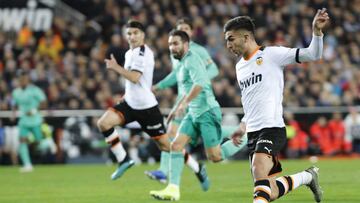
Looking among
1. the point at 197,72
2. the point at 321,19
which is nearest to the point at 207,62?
the point at 197,72

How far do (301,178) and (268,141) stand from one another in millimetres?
934

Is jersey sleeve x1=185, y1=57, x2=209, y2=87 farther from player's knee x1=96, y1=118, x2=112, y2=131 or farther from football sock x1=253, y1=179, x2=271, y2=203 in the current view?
football sock x1=253, y1=179, x2=271, y2=203

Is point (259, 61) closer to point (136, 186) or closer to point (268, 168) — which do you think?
point (268, 168)

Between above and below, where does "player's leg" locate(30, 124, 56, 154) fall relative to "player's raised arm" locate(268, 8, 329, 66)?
below

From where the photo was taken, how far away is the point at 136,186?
14258 millimetres

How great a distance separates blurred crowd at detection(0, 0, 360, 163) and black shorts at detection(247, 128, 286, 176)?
14.0 m

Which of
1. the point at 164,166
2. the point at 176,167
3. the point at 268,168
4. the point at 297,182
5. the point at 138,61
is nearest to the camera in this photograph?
the point at 268,168

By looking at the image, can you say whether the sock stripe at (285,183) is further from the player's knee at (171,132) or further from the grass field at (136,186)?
the player's knee at (171,132)

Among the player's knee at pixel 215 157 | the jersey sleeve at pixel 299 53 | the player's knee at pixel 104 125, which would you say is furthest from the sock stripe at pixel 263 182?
the player's knee at pixel 104 125

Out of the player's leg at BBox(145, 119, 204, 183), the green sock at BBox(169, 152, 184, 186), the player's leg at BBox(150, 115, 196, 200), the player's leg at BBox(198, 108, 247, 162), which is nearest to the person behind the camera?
the player's leg at BBox(150, 115, 196, 200)

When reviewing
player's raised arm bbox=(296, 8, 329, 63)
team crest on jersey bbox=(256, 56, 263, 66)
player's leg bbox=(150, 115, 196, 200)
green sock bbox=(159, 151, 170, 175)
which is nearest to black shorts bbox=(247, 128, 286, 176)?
team crest on jersey bbox=(256, 56, 263, 66)

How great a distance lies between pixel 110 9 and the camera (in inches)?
1066

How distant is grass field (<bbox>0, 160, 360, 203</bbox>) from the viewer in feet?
38.1

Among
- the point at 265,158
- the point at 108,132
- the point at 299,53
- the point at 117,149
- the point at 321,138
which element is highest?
the point at 299,53
